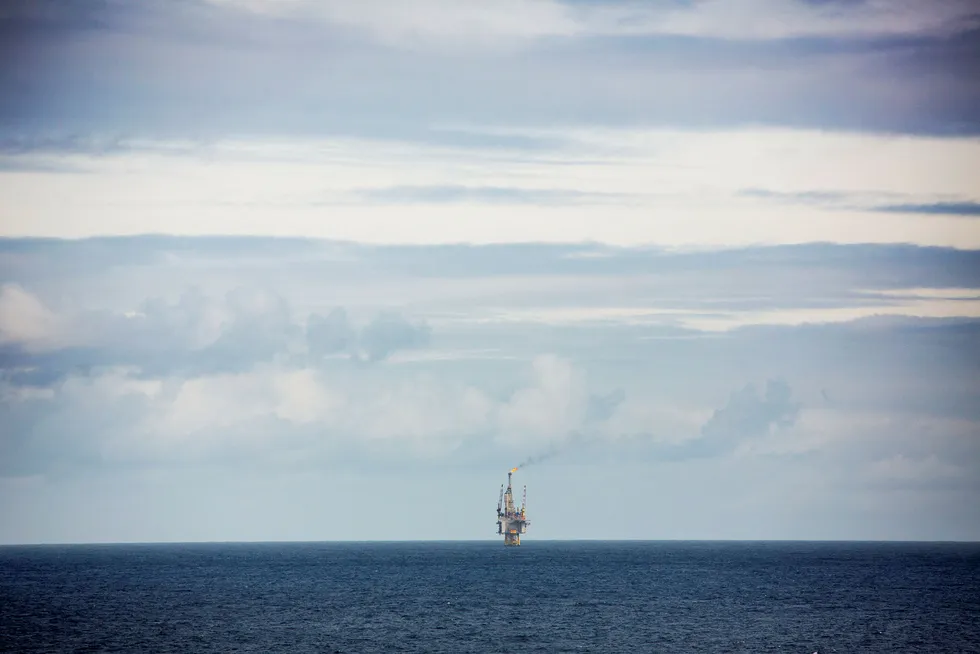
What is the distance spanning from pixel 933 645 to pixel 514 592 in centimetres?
7007

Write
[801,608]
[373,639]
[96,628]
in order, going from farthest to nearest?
[801,608], [96,628], [373,639]

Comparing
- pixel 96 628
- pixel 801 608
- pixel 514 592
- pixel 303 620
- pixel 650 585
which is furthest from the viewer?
pixel 650 585

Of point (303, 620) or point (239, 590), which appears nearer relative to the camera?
point (303, 620)

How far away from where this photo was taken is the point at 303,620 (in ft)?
399

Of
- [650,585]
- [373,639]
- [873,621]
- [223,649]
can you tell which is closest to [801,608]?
[873,621]

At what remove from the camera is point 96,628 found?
114m

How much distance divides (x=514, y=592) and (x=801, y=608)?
42.1 meters

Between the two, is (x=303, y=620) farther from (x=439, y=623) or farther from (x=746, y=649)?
(x=746, y=649)

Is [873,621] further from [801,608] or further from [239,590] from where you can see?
[239,590]

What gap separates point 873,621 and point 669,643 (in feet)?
103

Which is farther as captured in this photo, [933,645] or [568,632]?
[568,632]

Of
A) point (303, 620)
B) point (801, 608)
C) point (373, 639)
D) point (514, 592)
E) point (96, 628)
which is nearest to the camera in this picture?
point (373, 639)

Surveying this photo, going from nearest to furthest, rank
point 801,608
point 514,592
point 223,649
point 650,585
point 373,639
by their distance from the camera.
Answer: point 223,649, point 373,639, point 801,608, point 514,592, point 650,585

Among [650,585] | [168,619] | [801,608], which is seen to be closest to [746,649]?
[801,608]
